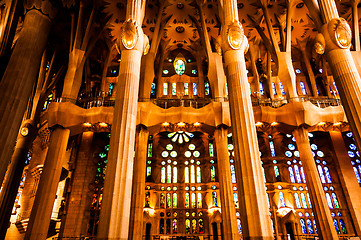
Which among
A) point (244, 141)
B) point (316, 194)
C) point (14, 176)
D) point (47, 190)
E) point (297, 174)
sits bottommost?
point (316, 194)

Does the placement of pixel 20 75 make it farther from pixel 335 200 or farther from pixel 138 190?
pixel 335 200

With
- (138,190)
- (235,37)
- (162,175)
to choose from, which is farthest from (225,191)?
(235,37)

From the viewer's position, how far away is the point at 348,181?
17.8 m

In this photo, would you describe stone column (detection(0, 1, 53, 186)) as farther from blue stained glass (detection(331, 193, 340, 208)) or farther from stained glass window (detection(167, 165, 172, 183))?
blue stained glass (detection(331, 193, 340, 208))

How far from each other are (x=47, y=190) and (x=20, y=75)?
20.9 ft

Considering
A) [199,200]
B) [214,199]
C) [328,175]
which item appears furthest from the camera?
[328,175]

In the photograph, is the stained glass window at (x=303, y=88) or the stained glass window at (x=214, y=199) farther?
the stained glass window at (x=303, y=88)

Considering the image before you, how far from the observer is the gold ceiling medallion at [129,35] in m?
10.7

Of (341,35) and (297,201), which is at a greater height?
(341,35)

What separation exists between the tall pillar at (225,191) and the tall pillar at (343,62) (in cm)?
643

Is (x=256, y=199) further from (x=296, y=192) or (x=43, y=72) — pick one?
(x=43, y=72)

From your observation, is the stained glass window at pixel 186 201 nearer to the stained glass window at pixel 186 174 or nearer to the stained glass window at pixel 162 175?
the stained glass window at pixel 186 174

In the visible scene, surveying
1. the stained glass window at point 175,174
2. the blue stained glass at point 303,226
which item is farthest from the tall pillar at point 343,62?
the stained glass window at point 175,174

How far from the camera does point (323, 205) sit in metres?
13.0
